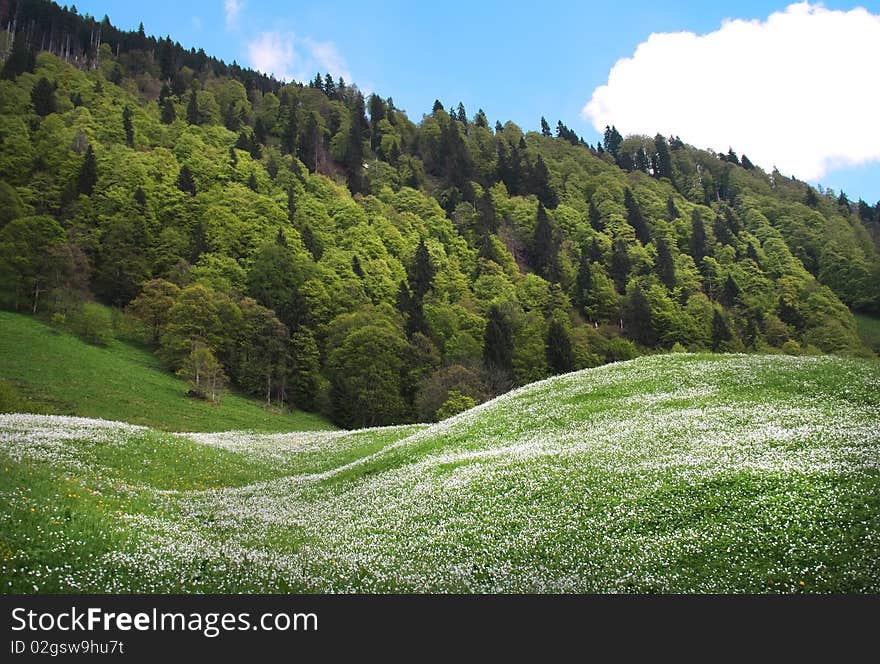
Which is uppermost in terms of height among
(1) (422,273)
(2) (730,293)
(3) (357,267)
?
(2) (730,293)

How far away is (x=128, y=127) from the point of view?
Answer: 615 feet

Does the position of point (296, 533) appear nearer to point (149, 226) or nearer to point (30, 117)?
point (149, 226)

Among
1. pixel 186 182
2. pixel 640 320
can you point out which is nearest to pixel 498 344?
pixel 640 320

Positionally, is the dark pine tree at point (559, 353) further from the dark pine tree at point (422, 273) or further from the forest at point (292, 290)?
the dark pine tree at point (422, 273)

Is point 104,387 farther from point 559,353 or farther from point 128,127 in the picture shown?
A: point 128,127

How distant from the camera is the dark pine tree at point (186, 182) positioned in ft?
528

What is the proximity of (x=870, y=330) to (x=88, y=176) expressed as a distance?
22232 centimetres

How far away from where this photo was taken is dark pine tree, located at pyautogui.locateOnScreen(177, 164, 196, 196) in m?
161

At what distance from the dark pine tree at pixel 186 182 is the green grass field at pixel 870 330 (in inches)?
7560

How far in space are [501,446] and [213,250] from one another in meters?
129

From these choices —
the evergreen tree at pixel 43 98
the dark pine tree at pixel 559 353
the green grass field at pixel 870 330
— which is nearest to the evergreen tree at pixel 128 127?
the evergreen tree at pixel 43 98

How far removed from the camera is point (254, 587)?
1432 cm

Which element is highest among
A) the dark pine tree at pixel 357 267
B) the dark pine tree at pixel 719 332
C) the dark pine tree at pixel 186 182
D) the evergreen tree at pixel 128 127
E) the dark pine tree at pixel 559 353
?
the evergreen tree at pixel 128 127

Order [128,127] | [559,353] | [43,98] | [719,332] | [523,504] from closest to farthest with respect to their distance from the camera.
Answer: [523,504], [559,353], [719,332], [43,98], [128,127]
